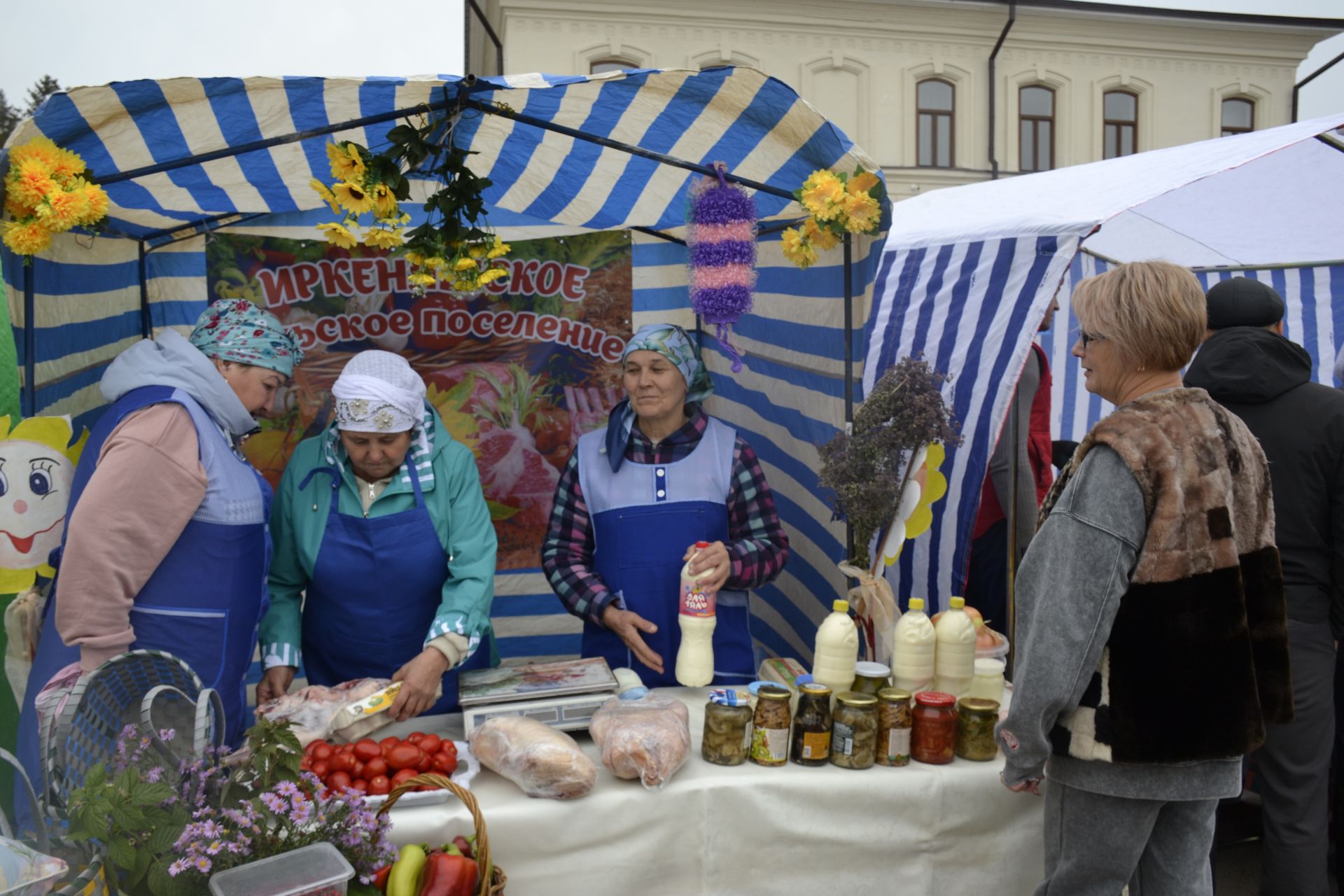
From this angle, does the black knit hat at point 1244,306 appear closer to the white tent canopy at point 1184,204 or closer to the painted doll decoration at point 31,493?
the white tent canopy at point 1184,204

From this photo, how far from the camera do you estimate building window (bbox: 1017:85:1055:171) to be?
19.5 metres

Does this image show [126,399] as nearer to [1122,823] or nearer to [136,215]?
[136,215]

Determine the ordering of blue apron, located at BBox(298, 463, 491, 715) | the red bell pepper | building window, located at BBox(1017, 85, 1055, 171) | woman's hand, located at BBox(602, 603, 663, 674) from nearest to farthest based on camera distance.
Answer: the red bell pepper, blue apron, located at BBox(298, 463, 491, 715), woman's hand, located at BBox(602, 603, 663, 674), building window, located at BBox(1017, 85, 1055, 171)

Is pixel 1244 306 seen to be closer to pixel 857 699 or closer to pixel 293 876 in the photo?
pixel 857 699

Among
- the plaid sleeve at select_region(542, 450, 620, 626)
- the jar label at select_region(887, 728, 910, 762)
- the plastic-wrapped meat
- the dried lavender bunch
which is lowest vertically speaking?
the jar label at select_region(887, 728, 910, 762)

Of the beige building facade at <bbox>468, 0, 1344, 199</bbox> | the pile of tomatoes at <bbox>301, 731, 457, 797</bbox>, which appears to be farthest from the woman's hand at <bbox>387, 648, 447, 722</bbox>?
the beige building facade at <bbox>468, 0, 1344, 199</bbox>

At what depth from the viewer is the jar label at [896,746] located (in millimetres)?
2404

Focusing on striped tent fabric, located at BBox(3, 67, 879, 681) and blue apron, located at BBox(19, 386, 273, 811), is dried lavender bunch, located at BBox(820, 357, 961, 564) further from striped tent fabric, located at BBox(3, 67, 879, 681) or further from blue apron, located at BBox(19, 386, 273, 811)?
blue apron, located at BBox(19, 386, 273, 811)

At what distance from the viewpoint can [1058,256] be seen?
3.78 metres

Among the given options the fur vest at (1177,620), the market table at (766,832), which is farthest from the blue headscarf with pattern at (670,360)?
the fur vest at (1177,620)

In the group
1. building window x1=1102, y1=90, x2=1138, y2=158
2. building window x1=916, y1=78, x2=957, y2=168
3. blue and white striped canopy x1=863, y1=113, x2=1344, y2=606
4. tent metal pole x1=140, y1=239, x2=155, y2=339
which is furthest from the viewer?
building window x1=1102, y1=90, x2=1138, y2=158

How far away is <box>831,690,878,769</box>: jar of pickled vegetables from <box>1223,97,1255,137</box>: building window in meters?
22.4

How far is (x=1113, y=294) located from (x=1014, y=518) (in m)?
2.10

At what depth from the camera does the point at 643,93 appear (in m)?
3.10
